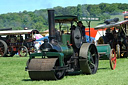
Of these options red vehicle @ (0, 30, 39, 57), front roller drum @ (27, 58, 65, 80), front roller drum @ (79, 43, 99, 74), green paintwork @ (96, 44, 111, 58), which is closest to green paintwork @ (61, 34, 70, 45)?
front roller drum @ (79, 43, 99, 74)

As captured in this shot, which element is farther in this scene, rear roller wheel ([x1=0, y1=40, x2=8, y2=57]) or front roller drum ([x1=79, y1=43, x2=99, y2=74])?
rear roller wheel ([x1=0, y1=40, x2=8, y2=57])

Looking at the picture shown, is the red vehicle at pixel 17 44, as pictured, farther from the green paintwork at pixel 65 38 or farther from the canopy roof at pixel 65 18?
the green paintwork at pixel 65 38

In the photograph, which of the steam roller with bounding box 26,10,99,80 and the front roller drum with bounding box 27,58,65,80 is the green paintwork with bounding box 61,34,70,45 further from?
the front roller drum with bounding box 27,58,65,80

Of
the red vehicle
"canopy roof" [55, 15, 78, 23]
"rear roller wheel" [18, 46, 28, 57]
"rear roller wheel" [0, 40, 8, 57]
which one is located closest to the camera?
"canopy roof" [55, 15, 78, 23]

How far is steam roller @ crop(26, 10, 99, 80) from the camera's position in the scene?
10258 millimetres

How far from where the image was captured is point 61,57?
34.3 feet

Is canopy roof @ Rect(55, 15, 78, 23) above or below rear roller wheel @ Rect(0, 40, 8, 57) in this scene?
above

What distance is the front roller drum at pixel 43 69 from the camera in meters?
10.1

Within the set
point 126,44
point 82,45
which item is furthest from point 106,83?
point 126,44

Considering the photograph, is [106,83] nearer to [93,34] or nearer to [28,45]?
[28,45]

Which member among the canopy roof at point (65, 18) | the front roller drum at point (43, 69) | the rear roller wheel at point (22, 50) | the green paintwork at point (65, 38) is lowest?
the rear roller wheel at point (22, 50)

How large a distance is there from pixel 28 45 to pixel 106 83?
17.1 metres

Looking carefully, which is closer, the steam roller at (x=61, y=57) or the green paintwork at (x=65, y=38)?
the steam roller at (x=61, y=57)

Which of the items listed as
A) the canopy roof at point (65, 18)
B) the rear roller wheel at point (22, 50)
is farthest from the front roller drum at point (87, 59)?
the rear roller wheel at point (22, 50)
